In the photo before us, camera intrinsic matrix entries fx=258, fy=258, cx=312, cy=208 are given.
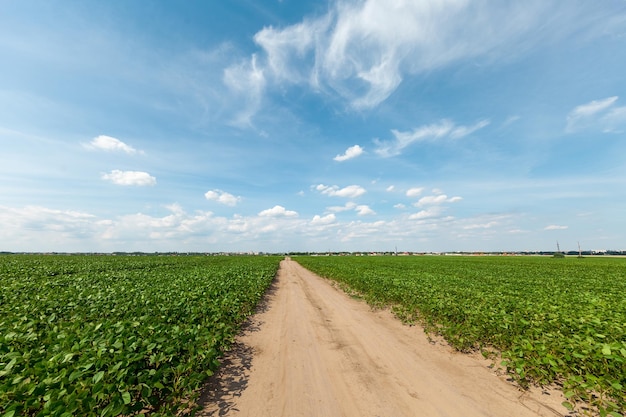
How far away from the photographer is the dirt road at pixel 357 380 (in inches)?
211

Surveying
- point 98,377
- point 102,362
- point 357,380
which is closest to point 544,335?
point 357,380

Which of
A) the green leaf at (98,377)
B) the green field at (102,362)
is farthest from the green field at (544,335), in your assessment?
the green leaf at (98,377)

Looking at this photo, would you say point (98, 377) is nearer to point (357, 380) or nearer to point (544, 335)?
point (357, 380)

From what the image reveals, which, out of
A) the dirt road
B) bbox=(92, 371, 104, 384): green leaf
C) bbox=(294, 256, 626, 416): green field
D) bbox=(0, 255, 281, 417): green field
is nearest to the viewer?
bbox=(0, 255, 281, 417): green field

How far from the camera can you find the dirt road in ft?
17.6

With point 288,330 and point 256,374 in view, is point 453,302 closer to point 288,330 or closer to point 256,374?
point 288,330

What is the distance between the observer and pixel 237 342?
31.0 feet

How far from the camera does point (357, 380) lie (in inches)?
257

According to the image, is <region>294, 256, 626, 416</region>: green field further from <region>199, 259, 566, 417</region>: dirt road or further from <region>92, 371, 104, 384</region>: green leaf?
<region>92, 371, 104, 384</region>: green leaf

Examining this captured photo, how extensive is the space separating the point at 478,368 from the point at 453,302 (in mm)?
5165

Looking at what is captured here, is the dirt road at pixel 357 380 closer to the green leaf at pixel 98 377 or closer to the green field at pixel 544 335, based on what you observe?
the green field at pixel 544 335

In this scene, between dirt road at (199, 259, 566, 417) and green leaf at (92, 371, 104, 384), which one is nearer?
green leaf at (92, 371, 104, 384)

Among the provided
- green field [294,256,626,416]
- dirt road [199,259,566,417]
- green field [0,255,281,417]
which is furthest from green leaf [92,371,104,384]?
green field [294,256,626,416]

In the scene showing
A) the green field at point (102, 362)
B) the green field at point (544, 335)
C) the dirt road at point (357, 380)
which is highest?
the green field at point (102, 362)
